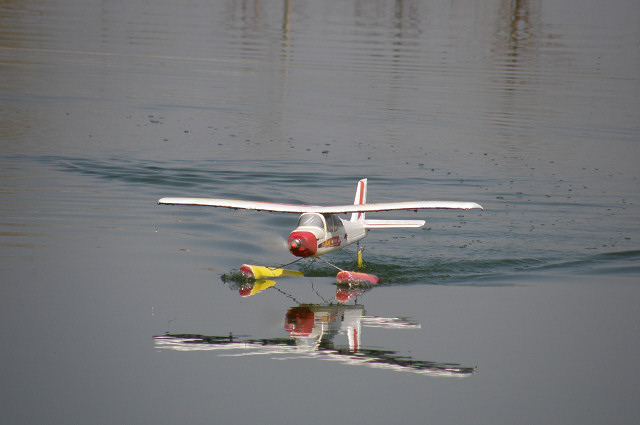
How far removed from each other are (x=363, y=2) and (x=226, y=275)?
97701mm

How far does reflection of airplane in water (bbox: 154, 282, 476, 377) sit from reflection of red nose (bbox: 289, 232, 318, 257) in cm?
131

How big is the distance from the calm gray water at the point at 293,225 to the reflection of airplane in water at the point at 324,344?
53mm

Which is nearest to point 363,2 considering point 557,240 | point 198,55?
point 198,55

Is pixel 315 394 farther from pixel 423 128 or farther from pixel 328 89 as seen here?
pixel 328 89

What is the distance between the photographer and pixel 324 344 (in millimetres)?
14516

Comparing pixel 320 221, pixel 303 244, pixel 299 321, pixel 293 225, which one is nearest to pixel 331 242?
pixel 320 221

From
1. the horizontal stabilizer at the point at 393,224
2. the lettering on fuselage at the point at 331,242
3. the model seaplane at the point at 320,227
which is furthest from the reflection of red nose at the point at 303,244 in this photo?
the horizontal stabilizer at the point at 393,224

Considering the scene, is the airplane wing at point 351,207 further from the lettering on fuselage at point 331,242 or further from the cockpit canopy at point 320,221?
the lettering on fuselage at point 331,242

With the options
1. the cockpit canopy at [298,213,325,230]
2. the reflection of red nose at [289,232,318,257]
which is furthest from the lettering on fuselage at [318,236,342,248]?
the reflection of red nose at [289,232,318,257]

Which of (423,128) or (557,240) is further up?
(423,128)

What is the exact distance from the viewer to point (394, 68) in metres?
52.6

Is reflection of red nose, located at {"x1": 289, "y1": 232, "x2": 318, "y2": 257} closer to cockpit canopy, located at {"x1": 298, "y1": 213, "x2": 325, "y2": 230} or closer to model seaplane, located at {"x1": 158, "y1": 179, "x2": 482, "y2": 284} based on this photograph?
model seaplane, located at {"x1": 158, "y1": 179, "x2": 482, "y2": 284}

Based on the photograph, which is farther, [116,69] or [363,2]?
[363,2]

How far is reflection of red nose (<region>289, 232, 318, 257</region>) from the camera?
16484 millimetres
